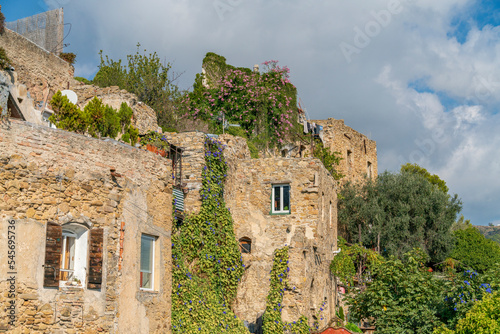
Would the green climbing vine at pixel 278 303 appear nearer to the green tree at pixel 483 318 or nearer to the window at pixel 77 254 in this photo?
the green tree at pixel 483 318

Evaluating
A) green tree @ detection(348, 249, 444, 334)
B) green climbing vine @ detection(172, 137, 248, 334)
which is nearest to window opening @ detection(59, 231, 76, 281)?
green climbing vine @ detection(172, 137, 248, 334)

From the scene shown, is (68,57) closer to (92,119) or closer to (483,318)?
(92,119)

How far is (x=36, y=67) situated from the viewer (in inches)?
1011

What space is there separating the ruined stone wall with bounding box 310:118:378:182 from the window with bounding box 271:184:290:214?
15.9 m

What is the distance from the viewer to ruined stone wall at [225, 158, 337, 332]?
2242cm

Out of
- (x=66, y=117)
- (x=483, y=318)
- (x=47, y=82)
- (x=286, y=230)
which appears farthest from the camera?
(x=47, y=82)

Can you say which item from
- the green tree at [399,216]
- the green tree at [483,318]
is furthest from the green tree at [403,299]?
the green tree at [399,216]

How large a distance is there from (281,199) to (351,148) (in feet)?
65.0

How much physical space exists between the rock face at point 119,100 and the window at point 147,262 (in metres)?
8.08

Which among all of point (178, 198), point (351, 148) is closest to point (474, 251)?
point (351, 148)

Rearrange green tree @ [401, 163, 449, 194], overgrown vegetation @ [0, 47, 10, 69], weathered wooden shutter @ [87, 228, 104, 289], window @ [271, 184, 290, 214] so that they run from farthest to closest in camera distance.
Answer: green tree @ [401, 163, 449, 194], window @ [271, 184, 290, 214], overgrown vegetation @ [0, 47, 10, 69], weathered wooden shutter @ [87, 228, 104, 289]

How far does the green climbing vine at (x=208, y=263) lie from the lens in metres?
18.2

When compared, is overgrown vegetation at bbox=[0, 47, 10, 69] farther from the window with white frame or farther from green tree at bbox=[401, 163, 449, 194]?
green tree at bbox=[401, 163, 449, 194]

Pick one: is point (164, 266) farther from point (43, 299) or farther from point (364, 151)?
point (364, 151)
